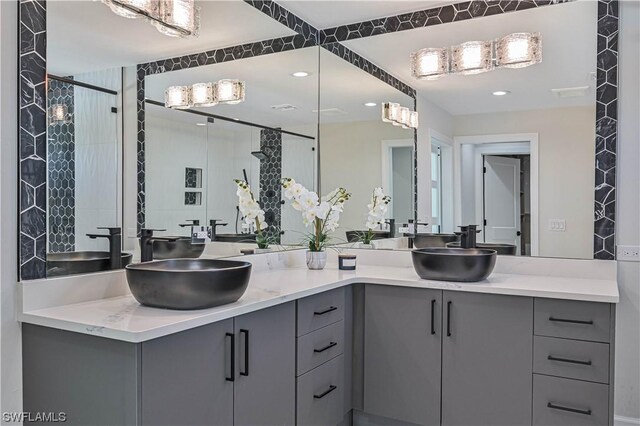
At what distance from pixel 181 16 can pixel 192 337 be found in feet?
5.19

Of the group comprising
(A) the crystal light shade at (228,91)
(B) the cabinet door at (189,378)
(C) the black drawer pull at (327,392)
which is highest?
(A) the crystal light shade at (228,91)

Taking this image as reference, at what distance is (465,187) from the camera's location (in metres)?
3.20

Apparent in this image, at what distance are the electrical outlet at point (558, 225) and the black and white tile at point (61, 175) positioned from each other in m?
2.50

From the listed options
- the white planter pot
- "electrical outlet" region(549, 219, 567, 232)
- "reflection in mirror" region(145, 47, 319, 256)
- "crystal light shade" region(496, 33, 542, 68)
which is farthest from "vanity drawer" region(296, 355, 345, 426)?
"crystal light shade" region(496, 33, 542, 68)

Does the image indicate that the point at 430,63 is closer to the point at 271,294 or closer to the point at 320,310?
the point at 320,310

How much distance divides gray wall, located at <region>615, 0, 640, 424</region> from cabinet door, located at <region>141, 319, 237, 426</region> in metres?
2.07

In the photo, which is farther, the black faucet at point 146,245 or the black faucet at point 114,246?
the black faucet at point 146,245

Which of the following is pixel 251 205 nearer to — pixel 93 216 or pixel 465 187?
pixel 93 216

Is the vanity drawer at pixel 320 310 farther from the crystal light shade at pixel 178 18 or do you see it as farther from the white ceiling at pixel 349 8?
the white ceiling at pixel 349 8

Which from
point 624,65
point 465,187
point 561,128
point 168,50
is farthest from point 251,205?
point 624,65

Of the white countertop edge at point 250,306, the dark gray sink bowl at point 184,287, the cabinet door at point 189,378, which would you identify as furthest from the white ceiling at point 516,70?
the cabinet door at point 189,378

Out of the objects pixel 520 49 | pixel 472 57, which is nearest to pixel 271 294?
pixel 472 57

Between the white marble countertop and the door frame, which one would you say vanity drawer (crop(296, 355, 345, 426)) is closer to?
the white marble countertop

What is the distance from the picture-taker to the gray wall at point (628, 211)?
2572 mm
